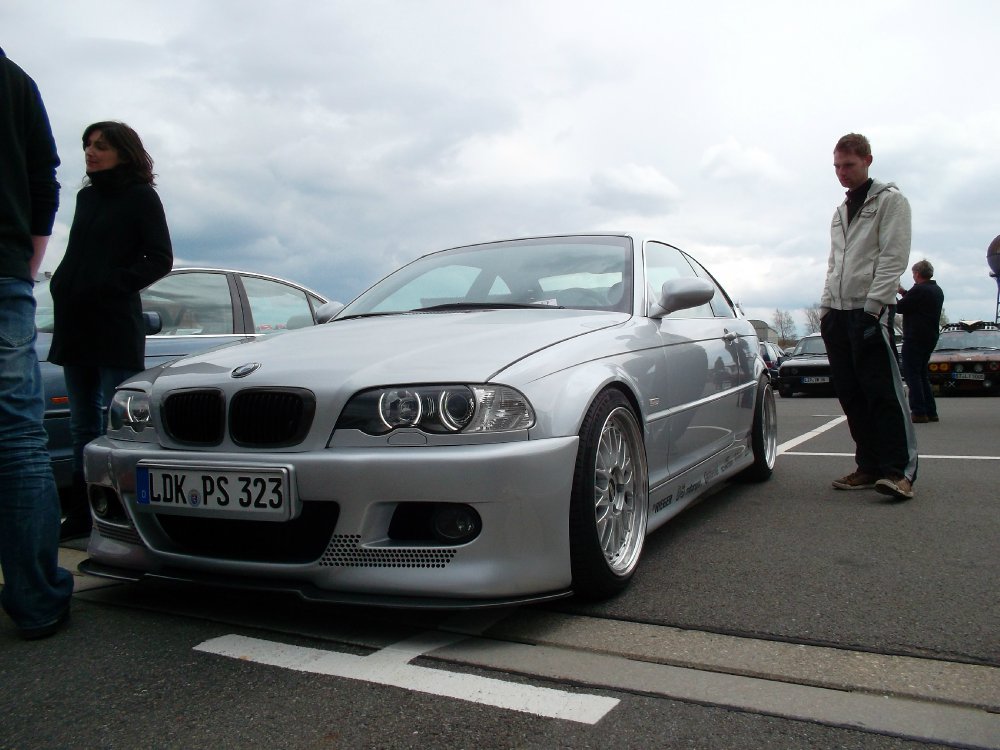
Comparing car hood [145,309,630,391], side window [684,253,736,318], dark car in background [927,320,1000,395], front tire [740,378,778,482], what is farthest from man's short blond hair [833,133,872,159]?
dark car in background [927,320,1000,395]

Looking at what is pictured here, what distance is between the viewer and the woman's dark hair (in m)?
3.75

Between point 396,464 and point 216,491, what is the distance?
1.80 feet

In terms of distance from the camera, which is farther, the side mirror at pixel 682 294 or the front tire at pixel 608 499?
the side mirror at pixel 682 294

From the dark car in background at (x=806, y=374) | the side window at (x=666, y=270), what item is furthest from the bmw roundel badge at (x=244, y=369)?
the dark car in background at (x=806, y=374)

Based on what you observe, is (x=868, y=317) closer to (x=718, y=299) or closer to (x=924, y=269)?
(x=718, y=299)

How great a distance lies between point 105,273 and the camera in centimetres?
367

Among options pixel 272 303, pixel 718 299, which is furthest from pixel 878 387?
pixel 272 303

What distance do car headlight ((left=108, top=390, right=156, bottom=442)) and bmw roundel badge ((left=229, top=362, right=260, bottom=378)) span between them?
34 centimetres

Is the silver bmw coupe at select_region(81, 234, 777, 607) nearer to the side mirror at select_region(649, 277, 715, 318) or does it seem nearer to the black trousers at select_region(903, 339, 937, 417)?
the side mirror at select_region(649, 277, 715, 318)

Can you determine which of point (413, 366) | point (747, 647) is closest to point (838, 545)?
point (747, 647)

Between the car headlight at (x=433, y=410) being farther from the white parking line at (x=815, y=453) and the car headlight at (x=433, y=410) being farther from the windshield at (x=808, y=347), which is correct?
the windshield at (x=808, y=347)

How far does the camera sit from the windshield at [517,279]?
141 inches

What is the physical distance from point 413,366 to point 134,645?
3.60 feet

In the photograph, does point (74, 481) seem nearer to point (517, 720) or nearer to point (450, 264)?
point (450, 264)
